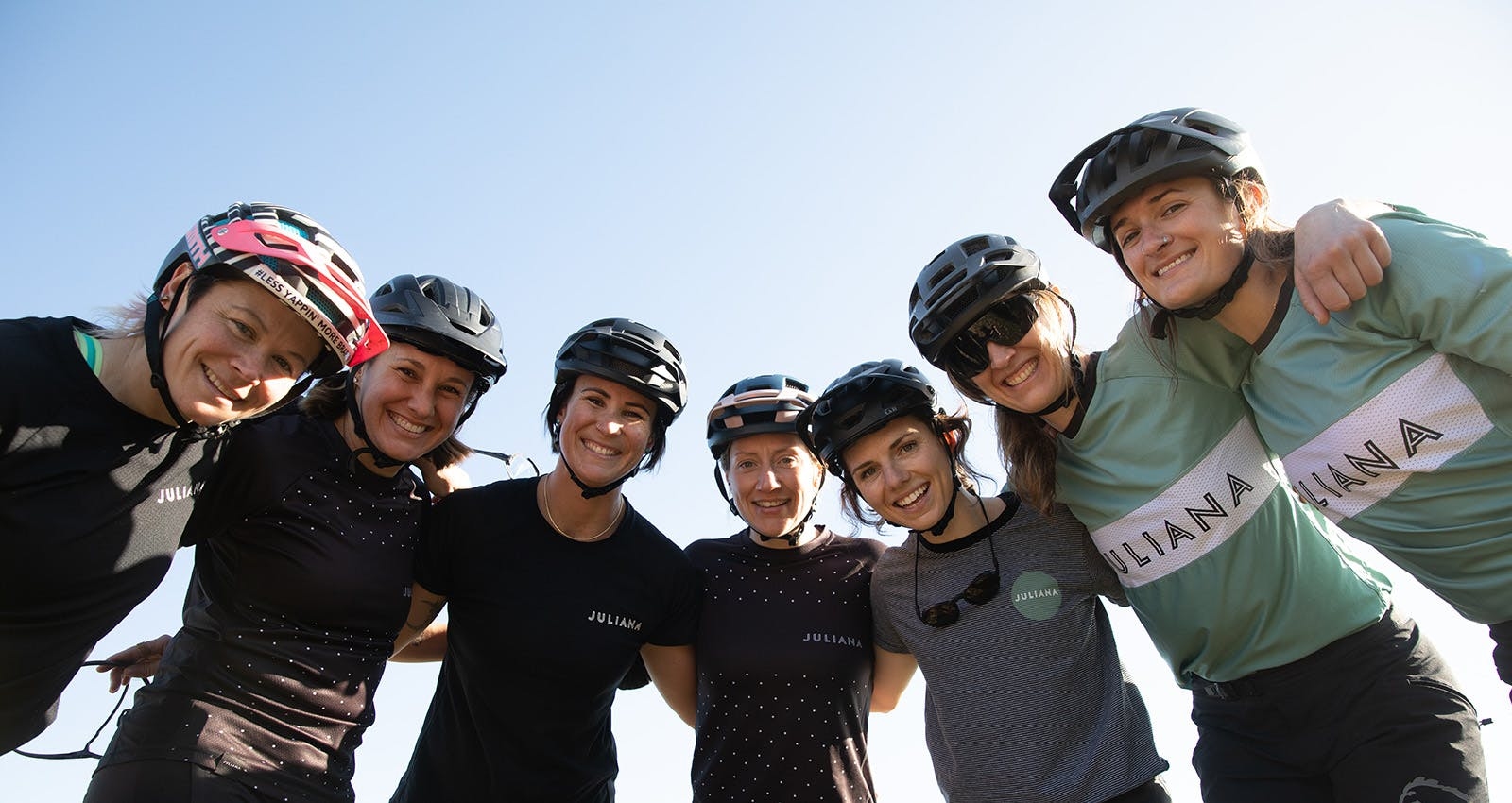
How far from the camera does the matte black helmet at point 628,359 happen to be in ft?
19.5

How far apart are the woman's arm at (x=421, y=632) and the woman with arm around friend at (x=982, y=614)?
273cm

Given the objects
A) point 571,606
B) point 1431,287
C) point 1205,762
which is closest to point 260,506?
point 571,606

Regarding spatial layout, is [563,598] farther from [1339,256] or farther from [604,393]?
[1339,256]

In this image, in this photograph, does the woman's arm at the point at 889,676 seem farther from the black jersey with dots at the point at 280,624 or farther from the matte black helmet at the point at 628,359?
the black jersey with dots at the point at 280,624

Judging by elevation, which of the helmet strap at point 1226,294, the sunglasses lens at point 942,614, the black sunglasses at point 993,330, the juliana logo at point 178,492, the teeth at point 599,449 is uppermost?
the black sunglasses at point 993,330

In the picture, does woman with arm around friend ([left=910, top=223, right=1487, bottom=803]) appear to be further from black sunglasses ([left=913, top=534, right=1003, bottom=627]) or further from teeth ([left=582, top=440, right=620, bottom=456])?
teeth ([left=582, top=440, right=620, bottom=456])

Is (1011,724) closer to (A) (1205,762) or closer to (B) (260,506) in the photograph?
(A) (1205,762)

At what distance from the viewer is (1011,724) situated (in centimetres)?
466

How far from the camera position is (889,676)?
5.90m

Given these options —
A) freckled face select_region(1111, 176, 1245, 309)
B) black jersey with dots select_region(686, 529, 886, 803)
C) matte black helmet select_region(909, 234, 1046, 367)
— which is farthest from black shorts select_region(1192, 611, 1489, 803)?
matte black helmet select_region(909, 234, 1046, 367)

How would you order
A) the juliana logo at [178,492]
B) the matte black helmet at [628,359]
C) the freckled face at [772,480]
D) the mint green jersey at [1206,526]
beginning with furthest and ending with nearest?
1. the freckled face at [772,480]
2. the matte black helmet at [628,359]
3. the mint green jersey at [1206,526]
4. the juliana logo at [178,492]

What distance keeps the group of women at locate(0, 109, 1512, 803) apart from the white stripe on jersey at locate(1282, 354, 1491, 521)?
0.05 feet

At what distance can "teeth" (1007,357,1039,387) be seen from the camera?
204 inches

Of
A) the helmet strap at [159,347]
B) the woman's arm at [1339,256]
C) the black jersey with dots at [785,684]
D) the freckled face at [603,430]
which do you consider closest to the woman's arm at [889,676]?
the black jersey with dots at [785,684]
